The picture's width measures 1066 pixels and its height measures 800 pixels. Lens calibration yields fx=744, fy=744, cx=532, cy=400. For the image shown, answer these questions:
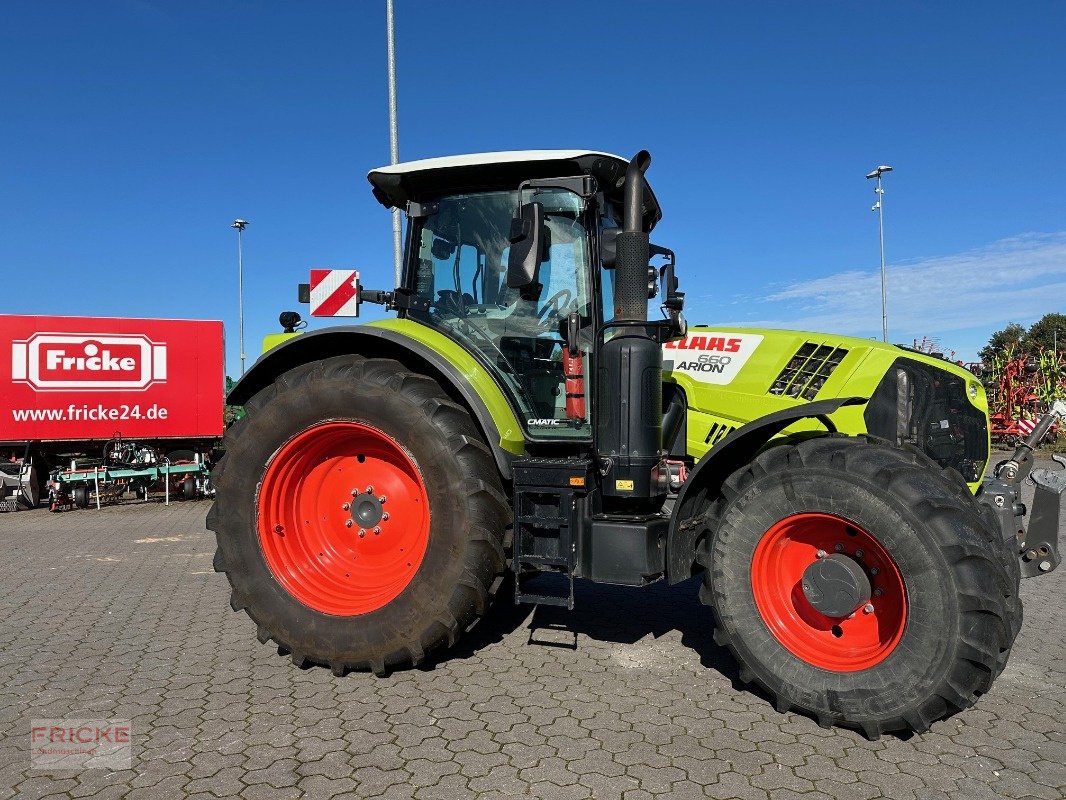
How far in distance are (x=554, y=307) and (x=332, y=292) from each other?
10.0 feet

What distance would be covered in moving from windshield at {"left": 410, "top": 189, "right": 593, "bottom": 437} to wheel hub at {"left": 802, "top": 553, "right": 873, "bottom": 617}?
1.35 m

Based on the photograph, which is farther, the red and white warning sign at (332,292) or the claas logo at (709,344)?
the red and white warning sign at (332,292)

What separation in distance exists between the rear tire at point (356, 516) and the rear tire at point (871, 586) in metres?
1.20

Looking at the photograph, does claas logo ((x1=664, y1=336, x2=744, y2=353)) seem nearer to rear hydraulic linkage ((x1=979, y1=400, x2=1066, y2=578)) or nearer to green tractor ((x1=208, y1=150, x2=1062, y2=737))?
green tractor ((x1=208, y1=150, x2=1062, y2=737))

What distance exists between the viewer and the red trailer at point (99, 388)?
1131 centimetres

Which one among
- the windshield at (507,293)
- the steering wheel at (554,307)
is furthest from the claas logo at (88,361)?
the steering wheel at (554,307)

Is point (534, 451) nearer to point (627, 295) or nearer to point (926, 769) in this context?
point (627, 295)

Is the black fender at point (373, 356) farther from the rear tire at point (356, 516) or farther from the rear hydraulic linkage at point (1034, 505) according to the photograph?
the rear hydraulic linkage at point (1034, 505)

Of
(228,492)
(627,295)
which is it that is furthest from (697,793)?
(228,492)

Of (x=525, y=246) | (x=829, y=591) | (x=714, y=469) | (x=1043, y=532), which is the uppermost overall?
(x=525, y=246)

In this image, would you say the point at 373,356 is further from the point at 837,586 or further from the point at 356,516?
the point at 837,586

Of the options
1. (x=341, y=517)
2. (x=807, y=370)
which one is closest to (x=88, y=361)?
(x=341, y=517)

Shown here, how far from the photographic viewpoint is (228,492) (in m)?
4.19

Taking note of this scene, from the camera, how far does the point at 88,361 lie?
11602 millimetres
